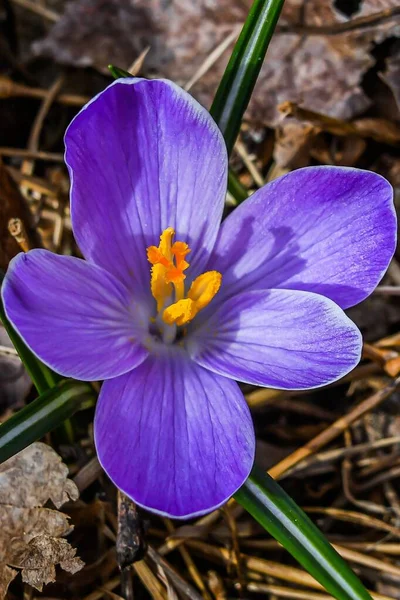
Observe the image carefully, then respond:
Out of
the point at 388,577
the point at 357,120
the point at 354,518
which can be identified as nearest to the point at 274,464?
the point at 354,518

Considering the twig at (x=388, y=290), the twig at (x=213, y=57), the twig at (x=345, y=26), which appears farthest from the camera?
the twig at (x=345, y=26)

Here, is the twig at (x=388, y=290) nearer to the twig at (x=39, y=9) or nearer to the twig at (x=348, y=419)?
the twig at (x=348, y=419)

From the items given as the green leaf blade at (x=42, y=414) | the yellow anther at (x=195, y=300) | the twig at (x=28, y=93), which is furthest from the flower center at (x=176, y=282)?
the twig at (x=28, y=93)

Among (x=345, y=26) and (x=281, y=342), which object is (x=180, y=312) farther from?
(x=345, y=26)

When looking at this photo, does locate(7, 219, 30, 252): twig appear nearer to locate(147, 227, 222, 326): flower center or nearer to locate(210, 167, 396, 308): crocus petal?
locate(147, 227, 222, 326): flower center

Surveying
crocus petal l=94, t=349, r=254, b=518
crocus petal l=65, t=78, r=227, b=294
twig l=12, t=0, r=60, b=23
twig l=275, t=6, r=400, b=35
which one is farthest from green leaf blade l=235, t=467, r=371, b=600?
twig l=12, t=0, r=60, b=23

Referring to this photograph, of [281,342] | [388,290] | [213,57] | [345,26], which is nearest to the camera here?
[281,342]

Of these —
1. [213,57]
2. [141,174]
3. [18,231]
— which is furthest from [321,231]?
[213,57]

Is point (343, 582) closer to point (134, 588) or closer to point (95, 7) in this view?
point (134, 588)
